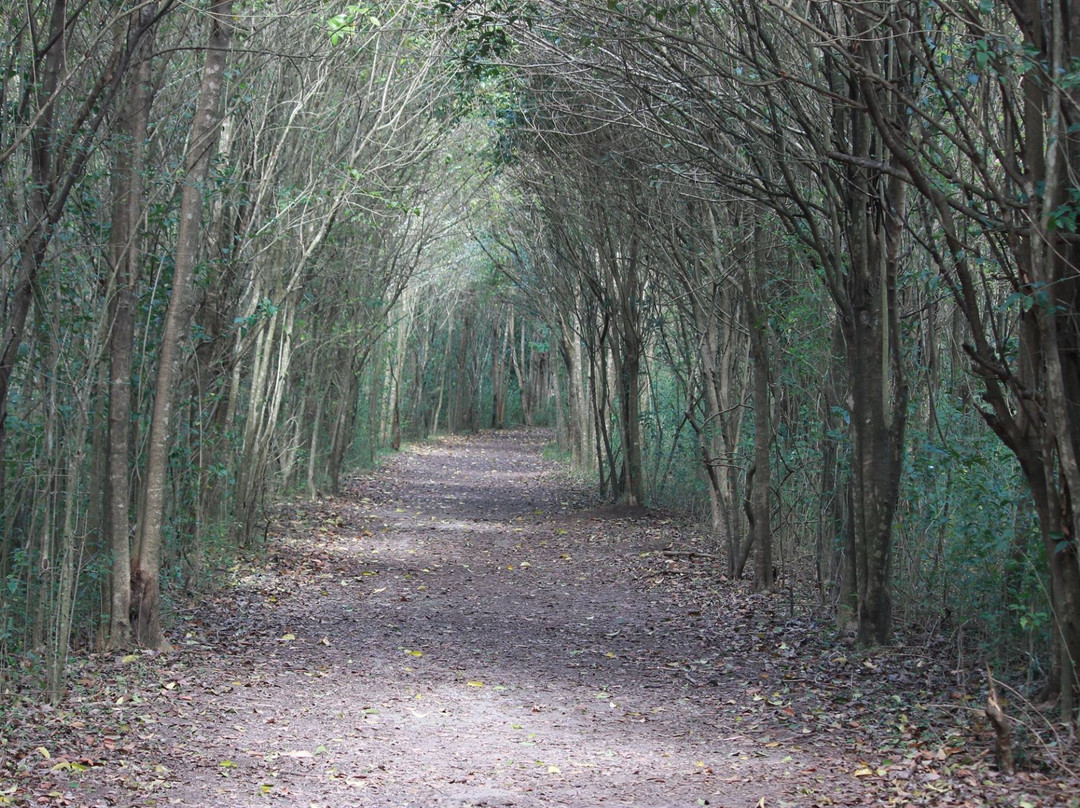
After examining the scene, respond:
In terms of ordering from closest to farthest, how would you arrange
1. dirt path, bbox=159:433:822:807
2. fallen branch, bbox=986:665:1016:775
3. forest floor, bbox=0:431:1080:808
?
1. fallen branch, bbox=986:665:1016:775
2. forest floor, bbox=0:431:1080:808
3. dirt path, bbox=159:433:822:807

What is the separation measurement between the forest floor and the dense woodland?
1.77 feet

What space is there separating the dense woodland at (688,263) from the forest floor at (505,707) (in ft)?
1.77

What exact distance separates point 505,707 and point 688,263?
8469 millimetres

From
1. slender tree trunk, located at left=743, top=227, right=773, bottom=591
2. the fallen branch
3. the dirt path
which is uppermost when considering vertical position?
slender tree trunk, located at left=743, top=227, right=773, bottom=591

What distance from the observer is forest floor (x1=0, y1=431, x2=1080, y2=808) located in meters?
5.01

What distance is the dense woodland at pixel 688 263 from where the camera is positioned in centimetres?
552

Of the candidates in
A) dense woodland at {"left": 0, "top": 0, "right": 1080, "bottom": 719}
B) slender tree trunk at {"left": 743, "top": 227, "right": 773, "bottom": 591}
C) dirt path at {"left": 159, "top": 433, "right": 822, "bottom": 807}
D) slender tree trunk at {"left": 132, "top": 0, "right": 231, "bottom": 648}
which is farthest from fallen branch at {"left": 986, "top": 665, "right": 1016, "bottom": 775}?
slender tree trunk at {"left": 132, "top": 0, "right": 231, "bottom": 648}

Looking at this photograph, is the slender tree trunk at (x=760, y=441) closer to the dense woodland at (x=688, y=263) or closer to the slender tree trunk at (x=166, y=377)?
the dense woodland at (x=688, y=263)

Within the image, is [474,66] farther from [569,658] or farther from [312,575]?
[312,575]

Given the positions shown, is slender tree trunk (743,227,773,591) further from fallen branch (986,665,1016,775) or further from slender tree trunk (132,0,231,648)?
fallen branch (986,665,1016,775)

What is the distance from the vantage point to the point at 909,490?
843cm

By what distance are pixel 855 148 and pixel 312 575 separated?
24.9ft

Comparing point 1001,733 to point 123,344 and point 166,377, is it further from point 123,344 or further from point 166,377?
point 123,344

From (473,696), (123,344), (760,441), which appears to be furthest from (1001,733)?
(123,344)
